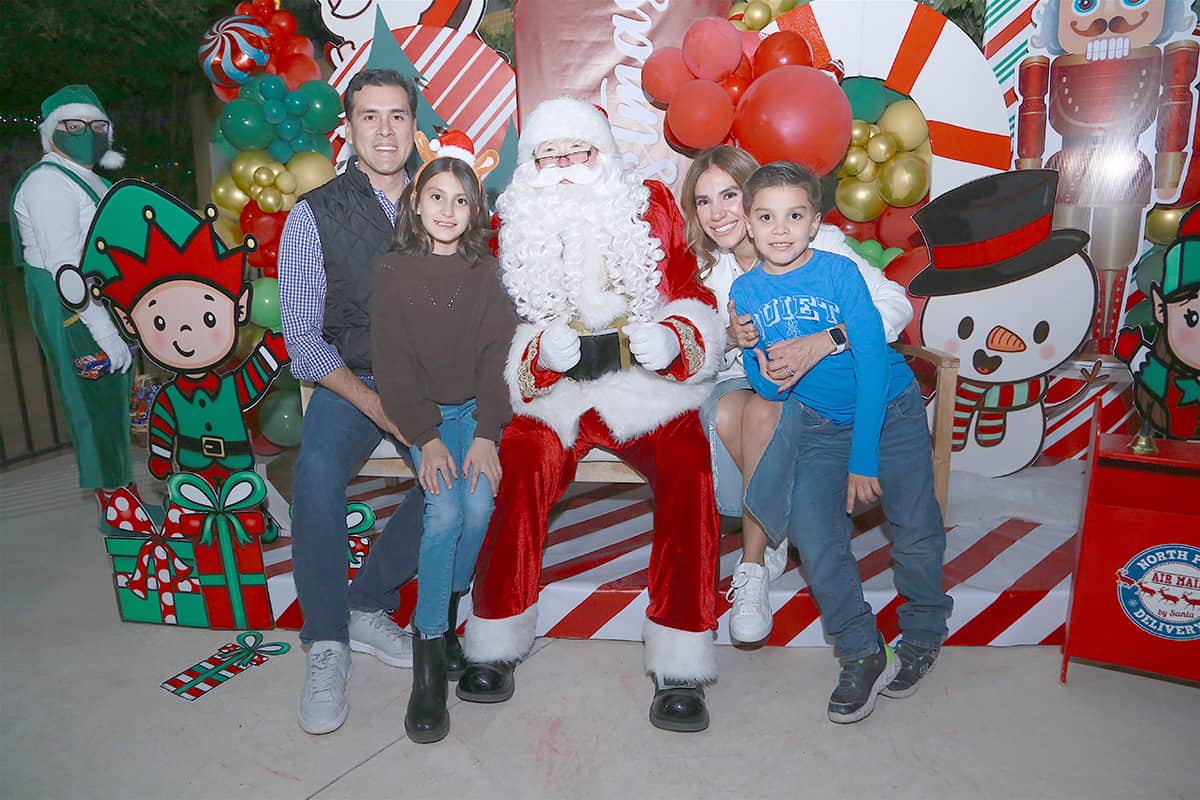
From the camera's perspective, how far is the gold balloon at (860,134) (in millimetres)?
3361

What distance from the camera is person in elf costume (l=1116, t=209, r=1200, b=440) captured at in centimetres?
251

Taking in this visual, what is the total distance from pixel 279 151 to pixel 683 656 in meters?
2.76

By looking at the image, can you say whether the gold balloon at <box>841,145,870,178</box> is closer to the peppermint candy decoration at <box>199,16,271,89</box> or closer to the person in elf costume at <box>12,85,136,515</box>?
the peppermint candy decoration at <box>199,16,271,89</box>

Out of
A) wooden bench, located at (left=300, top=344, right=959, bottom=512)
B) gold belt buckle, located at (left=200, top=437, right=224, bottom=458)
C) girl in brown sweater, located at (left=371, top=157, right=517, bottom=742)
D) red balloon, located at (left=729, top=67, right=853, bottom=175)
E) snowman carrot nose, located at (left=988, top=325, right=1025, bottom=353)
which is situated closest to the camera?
girl in brown sweater, located at (left=371, top=157, right=517, bottom=742)

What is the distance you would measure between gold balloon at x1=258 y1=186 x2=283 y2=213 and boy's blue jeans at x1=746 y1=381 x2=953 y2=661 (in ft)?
8.02

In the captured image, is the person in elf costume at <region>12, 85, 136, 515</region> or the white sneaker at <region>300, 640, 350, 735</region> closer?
the white sneaker at <region>300, 640, 350, 735</region>

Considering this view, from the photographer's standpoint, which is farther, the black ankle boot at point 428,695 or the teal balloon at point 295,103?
the teal balloon at point 295,103

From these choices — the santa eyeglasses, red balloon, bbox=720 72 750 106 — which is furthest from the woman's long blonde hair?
red balloon, bbox=720 72 750 106

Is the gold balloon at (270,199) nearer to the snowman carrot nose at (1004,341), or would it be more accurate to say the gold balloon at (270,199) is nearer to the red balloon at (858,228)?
the red balloon at (858,228)

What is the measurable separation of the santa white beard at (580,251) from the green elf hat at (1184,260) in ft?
5.21

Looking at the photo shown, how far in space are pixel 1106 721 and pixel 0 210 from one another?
527 inches

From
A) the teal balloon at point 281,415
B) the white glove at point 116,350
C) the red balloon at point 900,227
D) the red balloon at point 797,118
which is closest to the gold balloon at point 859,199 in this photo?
the red balloon at point 900,227

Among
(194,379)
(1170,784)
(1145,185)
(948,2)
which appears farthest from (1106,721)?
(948,2)

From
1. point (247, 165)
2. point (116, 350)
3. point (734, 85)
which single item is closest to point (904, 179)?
point (734, 85)
